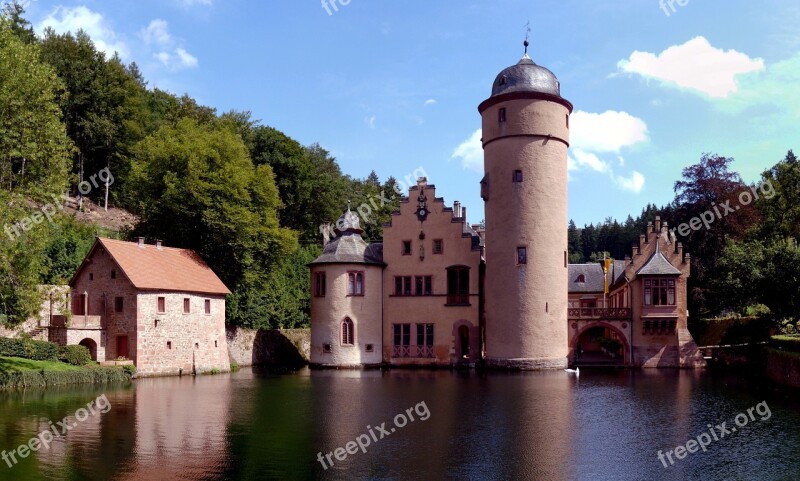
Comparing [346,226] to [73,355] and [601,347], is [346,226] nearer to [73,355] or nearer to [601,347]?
[73,355]

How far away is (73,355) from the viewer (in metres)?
34.0

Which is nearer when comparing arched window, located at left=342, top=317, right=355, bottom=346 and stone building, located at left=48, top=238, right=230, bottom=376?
stone building, located at left=48, top=238, right=230, bottom=376

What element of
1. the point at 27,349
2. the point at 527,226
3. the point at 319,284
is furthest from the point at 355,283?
the point at 27,349

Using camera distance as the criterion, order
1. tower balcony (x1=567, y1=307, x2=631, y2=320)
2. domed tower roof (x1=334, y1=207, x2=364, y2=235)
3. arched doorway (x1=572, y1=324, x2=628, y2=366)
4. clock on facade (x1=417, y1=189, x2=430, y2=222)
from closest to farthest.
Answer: tower balcony (x1=567, y1=307, x2=631, y2=320) → arched doorway (x1=572, y1=324, x2=628, y2=366) → clock on facade (x1=417, y1=189, x2=430, y2=222) → domed tower roof (x1=334, y1=207, x2=364, y2=235)

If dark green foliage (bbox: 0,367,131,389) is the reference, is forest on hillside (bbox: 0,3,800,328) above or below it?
above

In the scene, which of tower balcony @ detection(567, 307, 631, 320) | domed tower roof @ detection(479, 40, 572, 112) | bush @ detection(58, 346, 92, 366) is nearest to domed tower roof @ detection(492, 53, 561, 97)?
domed tower roof @ detection(479, 40, 572, 112)

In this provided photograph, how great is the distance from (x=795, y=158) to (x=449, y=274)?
2357 centimetres

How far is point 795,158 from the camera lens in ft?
152

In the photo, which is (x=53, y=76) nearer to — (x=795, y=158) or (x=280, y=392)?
(x=280, y=392)

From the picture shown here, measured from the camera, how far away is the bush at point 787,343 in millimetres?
34000

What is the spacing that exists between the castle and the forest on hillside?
4193mm

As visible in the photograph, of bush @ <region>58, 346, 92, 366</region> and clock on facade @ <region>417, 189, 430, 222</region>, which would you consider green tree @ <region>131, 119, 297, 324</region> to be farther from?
bush @ <region>58, 346, 92, 366</region>

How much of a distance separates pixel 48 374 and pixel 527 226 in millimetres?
26789

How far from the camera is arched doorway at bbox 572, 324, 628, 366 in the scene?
150 ft
